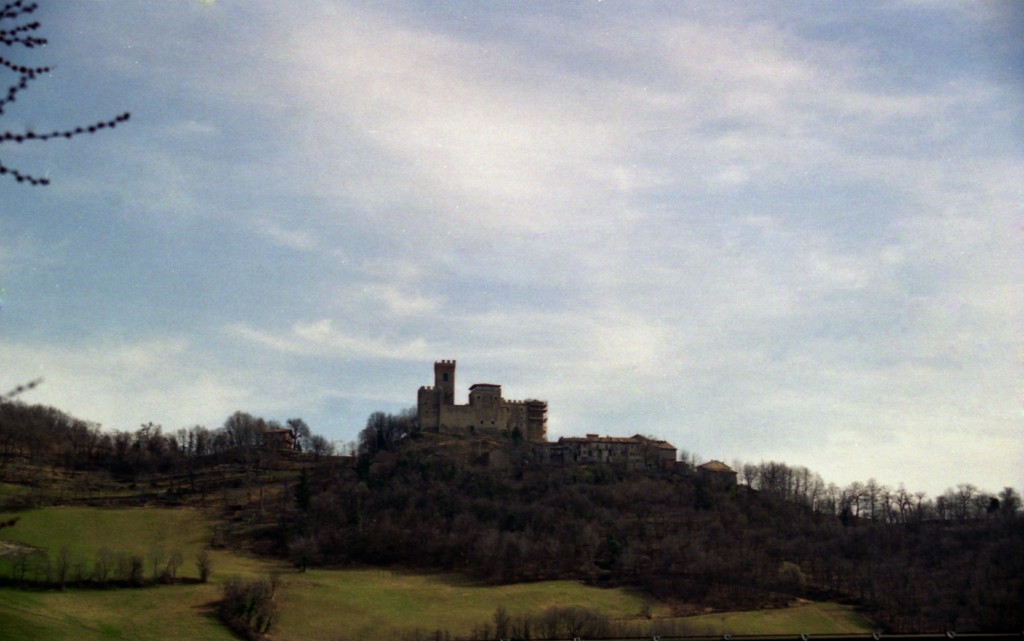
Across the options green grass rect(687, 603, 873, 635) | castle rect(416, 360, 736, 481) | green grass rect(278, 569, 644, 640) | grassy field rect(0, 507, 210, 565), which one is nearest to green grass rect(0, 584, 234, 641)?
green grass rect(278, 569, 644, 640)

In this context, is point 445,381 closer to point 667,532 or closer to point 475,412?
point 475,412

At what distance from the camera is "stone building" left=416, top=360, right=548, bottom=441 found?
13900 centimetres

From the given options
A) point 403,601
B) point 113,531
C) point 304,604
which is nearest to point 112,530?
point 113,531

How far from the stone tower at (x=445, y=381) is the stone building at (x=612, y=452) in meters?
14.8

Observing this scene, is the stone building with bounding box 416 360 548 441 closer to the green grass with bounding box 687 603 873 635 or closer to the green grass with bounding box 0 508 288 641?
the green grass with bounding box 0 508 288 641

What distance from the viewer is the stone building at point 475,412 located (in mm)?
139000

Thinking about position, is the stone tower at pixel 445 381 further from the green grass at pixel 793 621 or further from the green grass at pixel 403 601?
the green grass at pixel 793 621

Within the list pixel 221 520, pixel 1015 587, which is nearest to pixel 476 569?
pixel 221 520

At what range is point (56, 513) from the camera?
99.4 metres

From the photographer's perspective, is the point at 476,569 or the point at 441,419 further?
the point at 441,419

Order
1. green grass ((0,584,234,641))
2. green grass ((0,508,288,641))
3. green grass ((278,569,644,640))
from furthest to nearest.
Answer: green grass ((278,569,644,640)), green grass ((0,508,288,641)), green grass ((0,584,234,641))

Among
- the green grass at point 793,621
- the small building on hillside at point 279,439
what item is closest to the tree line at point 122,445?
the small building on hillside at point 279,439

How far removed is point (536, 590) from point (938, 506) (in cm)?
5083

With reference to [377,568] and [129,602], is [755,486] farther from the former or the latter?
[129,602]
